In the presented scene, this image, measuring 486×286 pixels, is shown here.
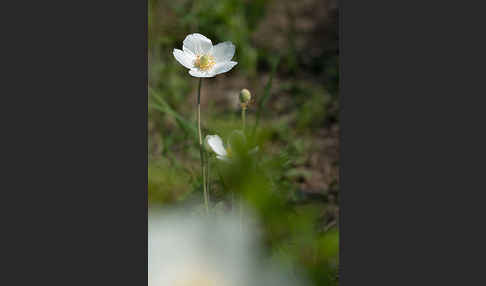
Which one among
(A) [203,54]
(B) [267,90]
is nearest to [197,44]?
(A) [203,54]

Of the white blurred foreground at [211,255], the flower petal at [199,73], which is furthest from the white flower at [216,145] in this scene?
the white blurred foreground at [211,255]

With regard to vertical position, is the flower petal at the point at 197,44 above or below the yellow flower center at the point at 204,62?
above

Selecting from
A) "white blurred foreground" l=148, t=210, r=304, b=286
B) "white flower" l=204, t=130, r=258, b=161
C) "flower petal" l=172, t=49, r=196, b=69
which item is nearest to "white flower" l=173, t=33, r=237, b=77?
"flower petal" l=172, t=49, r=196, b=69

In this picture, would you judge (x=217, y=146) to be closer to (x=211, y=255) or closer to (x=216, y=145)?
(x=216, y=145)

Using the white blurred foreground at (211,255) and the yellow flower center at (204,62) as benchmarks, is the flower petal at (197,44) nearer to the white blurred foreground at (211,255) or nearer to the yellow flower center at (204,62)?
the yellow flower center at (204,62)

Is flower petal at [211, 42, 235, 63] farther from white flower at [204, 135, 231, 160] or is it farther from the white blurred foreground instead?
the white blurred foreground

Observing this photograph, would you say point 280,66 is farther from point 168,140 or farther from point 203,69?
point 203,69
